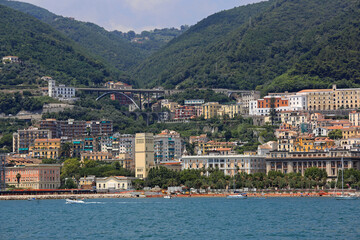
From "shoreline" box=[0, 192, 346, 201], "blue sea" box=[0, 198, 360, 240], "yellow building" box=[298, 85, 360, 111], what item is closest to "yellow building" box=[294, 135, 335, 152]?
→ "shoreline" box=[0, 192, 346, 201]

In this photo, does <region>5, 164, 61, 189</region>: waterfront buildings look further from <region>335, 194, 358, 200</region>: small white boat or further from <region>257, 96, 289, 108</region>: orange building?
<region>257, 96, 289, 108</region>: orange building

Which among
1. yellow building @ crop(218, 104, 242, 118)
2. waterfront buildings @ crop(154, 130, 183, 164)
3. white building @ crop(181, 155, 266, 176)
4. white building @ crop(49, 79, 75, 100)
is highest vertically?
white building @ crop(49, 79, 75, 100)

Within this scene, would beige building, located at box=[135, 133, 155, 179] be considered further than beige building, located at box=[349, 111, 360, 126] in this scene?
No

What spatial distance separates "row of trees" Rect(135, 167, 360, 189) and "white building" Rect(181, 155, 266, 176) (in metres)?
2.56

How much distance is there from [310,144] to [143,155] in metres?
27.9

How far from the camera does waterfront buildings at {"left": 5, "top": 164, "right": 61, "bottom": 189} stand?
143875 mm

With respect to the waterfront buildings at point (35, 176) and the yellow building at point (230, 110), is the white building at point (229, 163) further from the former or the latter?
the yellow building at point (230, 110)

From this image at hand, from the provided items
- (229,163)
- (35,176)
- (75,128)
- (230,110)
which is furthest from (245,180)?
(230,110)

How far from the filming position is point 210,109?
190 m

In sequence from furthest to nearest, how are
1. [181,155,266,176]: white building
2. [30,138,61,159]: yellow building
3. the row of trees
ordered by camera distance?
1. [30,138,61,159]: yellow building
2. [181,155,266,176]: white building
3. the row of trees

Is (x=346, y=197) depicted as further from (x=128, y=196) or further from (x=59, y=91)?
(x=59, y=91)

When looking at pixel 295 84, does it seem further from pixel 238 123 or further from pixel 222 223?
pixel 222 223

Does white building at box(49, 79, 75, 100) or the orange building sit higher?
white building at box(49, 79, 75, 100)

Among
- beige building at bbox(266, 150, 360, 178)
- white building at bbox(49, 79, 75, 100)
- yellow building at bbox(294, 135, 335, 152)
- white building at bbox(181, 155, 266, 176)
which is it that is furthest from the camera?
white building at bbox(49, 79, 75, 100)
